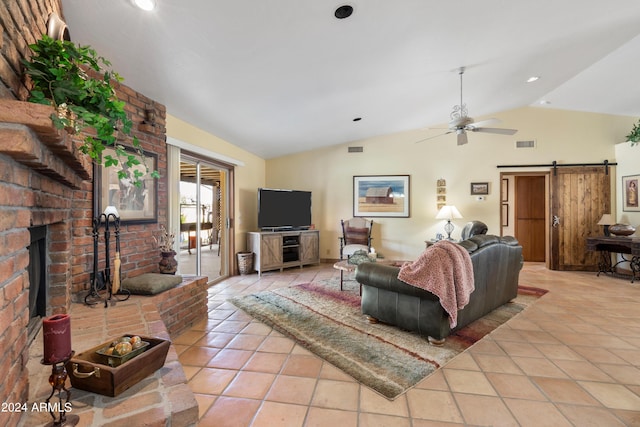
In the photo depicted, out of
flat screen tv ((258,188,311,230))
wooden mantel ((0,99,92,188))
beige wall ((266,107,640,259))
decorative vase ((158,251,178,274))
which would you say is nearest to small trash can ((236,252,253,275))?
flat screen tv ((258,188,311,230))

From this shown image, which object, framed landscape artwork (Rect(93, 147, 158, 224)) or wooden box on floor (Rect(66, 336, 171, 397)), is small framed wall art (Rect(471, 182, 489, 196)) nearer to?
framed landscape artwork (Rect(93, 147, 158, 224))

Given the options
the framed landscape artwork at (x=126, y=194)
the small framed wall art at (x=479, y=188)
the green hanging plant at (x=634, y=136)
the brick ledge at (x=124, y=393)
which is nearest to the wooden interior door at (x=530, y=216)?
the small framed wall art at (x=479, y=188)

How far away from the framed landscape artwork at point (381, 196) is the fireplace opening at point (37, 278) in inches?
206

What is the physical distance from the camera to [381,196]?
6.33 m

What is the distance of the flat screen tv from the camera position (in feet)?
17.9

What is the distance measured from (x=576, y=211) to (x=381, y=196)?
373 centimetres

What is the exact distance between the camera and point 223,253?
521 centimetres

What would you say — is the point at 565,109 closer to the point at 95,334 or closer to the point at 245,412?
the point at 245,412

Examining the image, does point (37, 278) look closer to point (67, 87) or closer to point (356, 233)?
point (67, 87)

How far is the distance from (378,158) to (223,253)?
3.72 meters

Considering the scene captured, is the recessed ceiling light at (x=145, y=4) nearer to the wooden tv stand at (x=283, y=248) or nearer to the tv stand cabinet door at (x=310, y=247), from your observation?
the wooden tv stand at (x=283, y=248)

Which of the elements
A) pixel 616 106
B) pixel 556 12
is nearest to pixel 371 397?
pixel 556 12

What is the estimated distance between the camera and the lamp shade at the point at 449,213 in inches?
222

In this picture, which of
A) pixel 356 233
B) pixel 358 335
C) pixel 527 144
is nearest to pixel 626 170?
pixel 527 144
